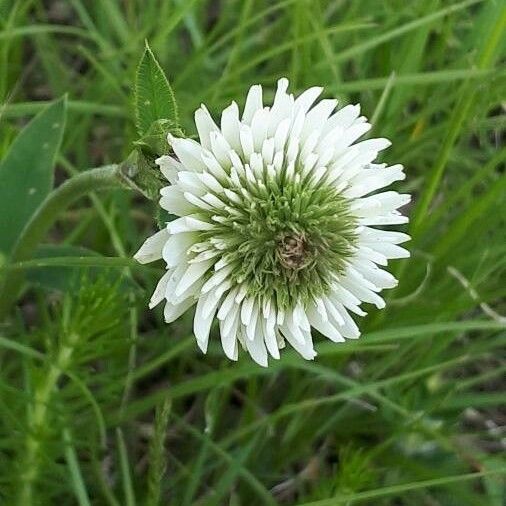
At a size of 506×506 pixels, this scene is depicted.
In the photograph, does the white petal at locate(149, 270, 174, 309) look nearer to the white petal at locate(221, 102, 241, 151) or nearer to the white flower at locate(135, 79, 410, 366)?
the white flower at locate(135, 79, 410, 366)

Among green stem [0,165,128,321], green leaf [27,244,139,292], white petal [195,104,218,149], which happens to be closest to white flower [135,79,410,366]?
white petal [195,104,218,149]

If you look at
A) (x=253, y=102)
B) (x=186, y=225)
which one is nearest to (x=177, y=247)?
(x=186, y=225)

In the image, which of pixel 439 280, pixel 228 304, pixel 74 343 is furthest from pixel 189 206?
pixel 439 280

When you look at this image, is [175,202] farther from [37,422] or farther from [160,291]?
[37,422]

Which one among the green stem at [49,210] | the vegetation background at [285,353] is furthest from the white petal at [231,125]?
the vegetation background at [285,353]

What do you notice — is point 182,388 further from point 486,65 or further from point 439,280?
point 486,65

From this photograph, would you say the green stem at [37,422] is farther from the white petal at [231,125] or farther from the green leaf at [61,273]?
the white petal at [231,125]
